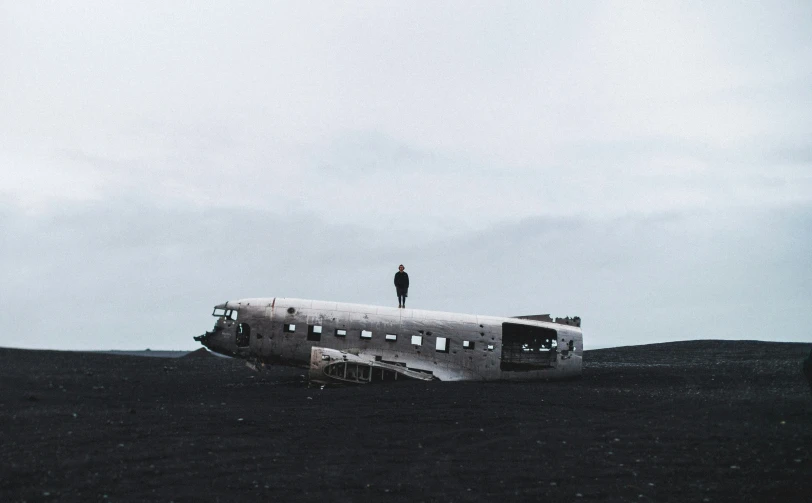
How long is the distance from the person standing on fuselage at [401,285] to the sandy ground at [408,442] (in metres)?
6.53

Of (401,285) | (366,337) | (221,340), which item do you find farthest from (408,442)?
(401,285)

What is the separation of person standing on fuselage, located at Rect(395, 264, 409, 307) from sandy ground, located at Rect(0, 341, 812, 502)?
6.53 meters

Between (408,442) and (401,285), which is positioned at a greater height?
(401,285)

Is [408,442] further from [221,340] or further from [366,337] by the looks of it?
[221,340]

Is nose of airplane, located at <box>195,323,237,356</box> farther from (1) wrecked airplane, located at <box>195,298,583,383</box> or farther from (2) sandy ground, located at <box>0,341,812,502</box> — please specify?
(2) sandy ground, located at <box>0,341,812,502</box>

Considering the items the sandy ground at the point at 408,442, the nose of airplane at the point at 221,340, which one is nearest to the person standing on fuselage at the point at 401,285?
the sandy ground at the point at 408,442

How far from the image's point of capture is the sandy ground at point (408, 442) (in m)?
15.8

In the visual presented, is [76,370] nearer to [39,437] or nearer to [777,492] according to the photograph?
[39,437]

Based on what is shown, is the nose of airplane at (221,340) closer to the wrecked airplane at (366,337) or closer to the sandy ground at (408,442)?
the wrecked airplane at (366,337)

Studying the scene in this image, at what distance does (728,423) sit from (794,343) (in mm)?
44219

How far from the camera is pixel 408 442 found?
21109 millimetres

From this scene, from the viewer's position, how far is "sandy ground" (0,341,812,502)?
620 inches

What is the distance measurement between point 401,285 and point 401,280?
0.31 metres

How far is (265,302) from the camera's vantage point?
35.8m
